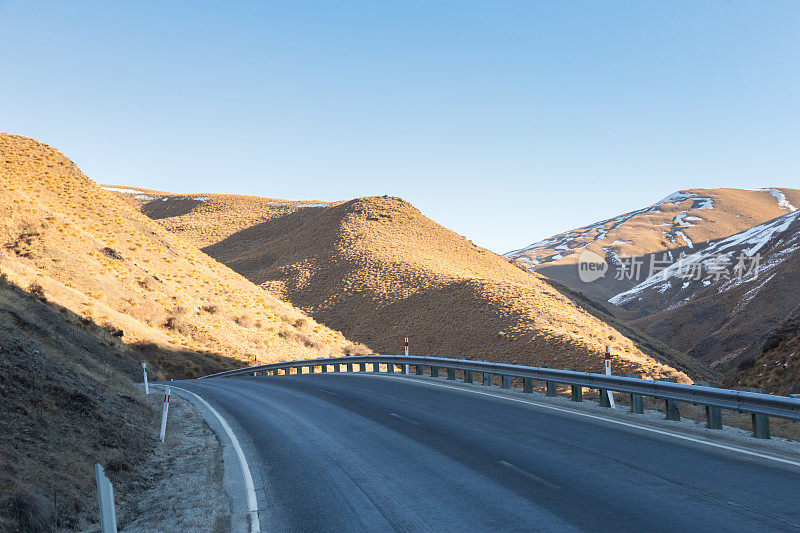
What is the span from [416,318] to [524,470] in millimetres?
44382

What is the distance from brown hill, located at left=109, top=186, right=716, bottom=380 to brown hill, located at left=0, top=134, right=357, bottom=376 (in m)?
8.76

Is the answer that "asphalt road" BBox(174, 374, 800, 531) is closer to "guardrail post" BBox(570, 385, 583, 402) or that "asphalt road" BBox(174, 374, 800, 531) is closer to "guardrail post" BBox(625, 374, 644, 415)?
"guardrail post" BBox(625, 374, 644, 415)

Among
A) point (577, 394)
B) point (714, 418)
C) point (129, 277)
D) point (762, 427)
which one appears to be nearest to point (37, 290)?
point (129, 277)

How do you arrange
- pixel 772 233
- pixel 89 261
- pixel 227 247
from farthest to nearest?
pixel 772 233 → pixel 227 247 → pixel 89 261

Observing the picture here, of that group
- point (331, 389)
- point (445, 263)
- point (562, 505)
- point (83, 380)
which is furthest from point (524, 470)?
point (445, 263)

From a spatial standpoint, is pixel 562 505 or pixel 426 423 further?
pixel 426 423

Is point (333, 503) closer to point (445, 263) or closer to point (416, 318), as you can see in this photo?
point (416, 318)

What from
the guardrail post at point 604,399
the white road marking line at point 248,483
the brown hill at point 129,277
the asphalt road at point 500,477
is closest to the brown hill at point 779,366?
the guardrail post at point 604,399

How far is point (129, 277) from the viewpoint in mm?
37656

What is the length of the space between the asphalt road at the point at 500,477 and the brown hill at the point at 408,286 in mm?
20275

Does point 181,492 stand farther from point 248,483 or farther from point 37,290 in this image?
point 37,290

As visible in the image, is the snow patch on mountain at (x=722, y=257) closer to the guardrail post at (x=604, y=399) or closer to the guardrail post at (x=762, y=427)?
the guardrail post at (x=604, y=399)

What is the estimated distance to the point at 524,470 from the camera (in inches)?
281

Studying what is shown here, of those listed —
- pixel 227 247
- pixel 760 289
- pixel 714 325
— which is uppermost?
pixel 227 247
